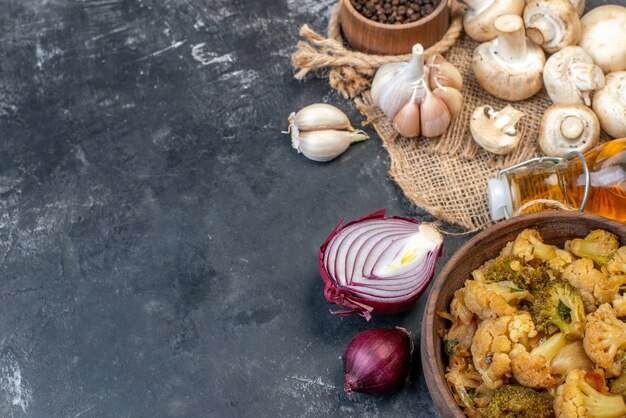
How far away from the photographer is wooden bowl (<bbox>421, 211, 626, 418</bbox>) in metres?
1.27

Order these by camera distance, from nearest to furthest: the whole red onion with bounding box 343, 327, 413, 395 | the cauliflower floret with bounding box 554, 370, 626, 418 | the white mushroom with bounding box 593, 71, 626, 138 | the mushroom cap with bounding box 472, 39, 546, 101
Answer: the cauliflower floret with bounding box 554, 370, 626, 418 < the whole red onion with bounding box 343, 327, 413, 395 < the white mushroom with bounding box 593, 71, 626, 138 < the mushroom cap with bounding box 472, 39, 546, 101

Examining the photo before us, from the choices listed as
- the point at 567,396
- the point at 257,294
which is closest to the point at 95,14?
the point at 257,294

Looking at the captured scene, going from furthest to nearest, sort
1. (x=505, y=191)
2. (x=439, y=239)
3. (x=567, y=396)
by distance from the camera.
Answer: (x=505, y=191)
(x=439, y=239)
(x=567, y=396)

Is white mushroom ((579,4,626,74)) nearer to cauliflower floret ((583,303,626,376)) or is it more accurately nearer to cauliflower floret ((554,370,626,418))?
cauliflower floret ((583,303,626,376))

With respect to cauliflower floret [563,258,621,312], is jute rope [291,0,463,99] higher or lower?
higher

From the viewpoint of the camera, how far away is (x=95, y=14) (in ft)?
6.97

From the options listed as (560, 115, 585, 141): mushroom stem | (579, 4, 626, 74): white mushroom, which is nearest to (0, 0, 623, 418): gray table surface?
(560, 115, 585, 141): mushroom stem

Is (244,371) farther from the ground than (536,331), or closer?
closer

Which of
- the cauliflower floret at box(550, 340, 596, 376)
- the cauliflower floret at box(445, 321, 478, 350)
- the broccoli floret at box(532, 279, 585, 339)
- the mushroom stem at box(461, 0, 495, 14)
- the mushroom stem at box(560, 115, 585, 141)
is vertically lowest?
the cauliflower floret at box(445, 321, 478, 350)

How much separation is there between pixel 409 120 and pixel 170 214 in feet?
2.14

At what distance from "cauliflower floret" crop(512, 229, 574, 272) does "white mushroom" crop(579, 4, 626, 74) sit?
680 mm

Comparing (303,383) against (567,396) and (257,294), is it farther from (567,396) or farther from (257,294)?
(567,396)

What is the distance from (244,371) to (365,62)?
87 centimetres

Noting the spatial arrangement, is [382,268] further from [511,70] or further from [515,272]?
[511,70]
